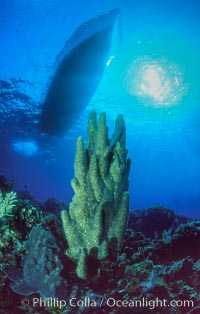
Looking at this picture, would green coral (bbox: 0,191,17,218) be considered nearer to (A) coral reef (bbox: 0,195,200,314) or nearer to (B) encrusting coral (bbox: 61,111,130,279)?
(A) coral reef (bbox: 0,195,200,314)

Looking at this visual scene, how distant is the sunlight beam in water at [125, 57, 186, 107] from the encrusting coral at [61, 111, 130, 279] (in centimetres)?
1185

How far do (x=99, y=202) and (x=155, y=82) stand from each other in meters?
14.4

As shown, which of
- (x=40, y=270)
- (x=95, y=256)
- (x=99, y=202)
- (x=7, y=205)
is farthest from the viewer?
(x=7, y=205)

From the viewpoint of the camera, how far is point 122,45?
13.4 m

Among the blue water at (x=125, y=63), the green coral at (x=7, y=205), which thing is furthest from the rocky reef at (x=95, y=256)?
the blue water at (x=125, y=63)

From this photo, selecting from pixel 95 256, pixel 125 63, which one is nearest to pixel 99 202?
pixel 95 256

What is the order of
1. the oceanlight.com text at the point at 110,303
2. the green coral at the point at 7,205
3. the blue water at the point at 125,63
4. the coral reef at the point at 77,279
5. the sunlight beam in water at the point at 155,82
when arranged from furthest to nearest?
the sunlight beam in water at the point at 155,82 < the blue water at the point at 125,63 < the green coral at the point at 7,205 < the coral reef at the point at 77,279 < the oceanlight.com text at the point at 110,303

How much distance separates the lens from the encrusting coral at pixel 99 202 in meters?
3.81

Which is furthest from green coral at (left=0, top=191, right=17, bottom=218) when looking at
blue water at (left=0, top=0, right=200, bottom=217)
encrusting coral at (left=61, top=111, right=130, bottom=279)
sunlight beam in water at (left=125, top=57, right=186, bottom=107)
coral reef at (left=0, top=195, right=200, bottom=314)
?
sunlight beam in water at (left=125, top=57, right=186, bottom=107)

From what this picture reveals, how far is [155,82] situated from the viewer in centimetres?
1664

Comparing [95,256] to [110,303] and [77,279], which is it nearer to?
[77,279]

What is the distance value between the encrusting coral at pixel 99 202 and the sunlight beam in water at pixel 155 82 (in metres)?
11.8

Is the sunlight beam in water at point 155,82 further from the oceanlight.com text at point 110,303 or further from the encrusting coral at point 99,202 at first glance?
the oceanlight.com text at point 110,303

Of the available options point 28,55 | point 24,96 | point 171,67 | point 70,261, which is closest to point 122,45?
point 171,67
